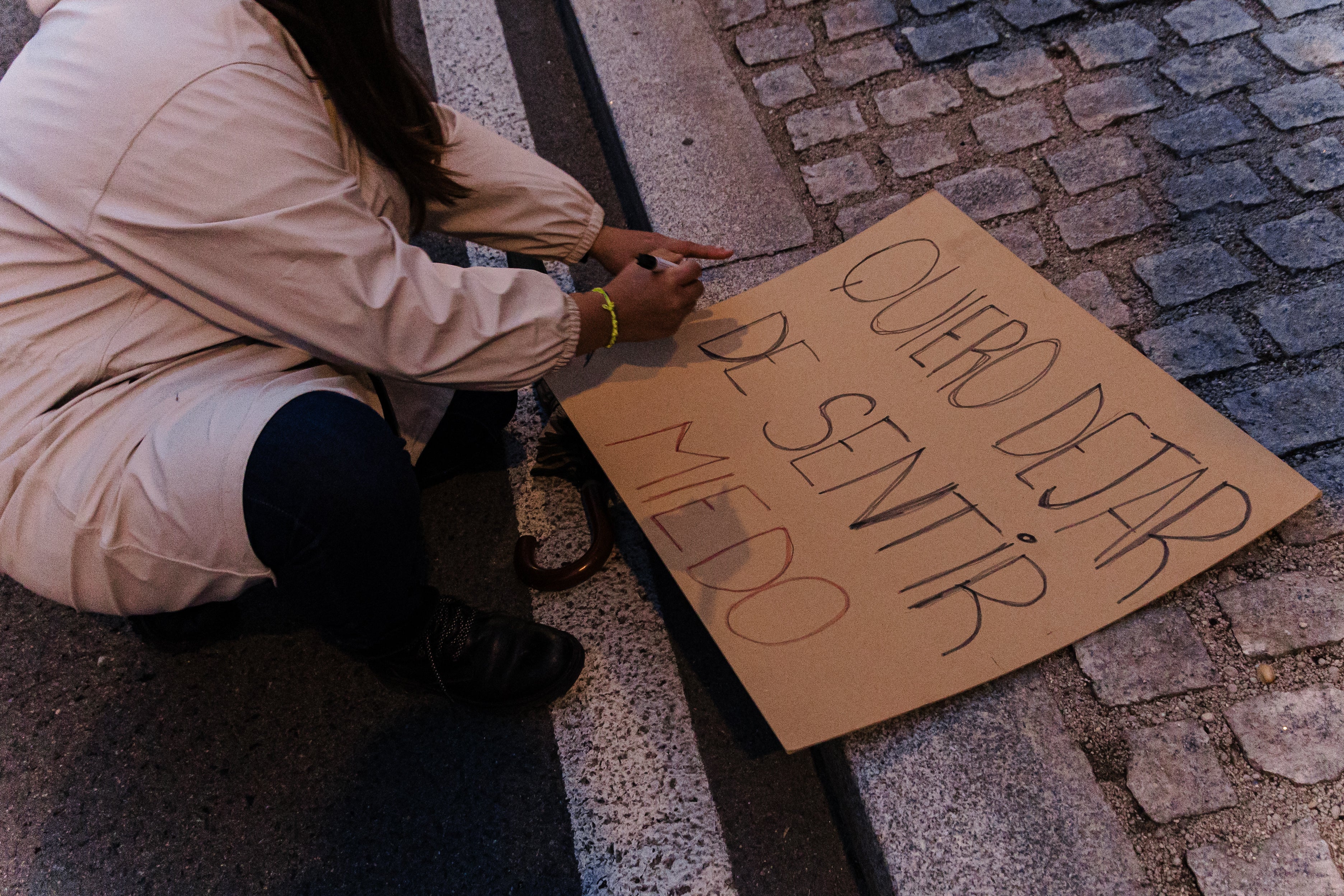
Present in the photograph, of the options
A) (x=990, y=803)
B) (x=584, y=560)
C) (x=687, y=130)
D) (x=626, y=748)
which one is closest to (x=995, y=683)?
(x=990, y=803)

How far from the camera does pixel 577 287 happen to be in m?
2.07

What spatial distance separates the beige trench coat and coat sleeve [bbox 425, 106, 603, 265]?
26 centimetres

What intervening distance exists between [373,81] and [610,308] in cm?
47

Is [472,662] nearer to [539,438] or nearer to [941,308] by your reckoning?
[539,438]

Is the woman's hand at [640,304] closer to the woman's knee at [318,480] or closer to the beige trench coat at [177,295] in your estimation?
the beige trench coat at [177,295]

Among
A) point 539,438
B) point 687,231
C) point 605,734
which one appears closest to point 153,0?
point 539,438

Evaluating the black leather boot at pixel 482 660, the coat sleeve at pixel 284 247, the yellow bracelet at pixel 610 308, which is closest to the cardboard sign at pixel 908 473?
the yellow bracelet at pixel 610 308

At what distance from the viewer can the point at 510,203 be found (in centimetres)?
160

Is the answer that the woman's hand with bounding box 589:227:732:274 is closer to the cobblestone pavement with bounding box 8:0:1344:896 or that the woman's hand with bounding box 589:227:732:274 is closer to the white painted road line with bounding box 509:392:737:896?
the cobblestone pavement with bounding box 8:0:1344:896

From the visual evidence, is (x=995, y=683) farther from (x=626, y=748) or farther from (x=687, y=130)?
(x=687, y=130)

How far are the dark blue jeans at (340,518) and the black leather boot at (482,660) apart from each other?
0.15 ft

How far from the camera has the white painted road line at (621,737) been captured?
53.8 inches

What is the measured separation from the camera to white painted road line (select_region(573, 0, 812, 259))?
1970 millimetres

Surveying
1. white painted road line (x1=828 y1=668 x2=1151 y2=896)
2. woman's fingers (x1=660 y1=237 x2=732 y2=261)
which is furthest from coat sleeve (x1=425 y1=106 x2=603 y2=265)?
white painted road line (x1=828 y1=668 x2=1151 y2=896)
